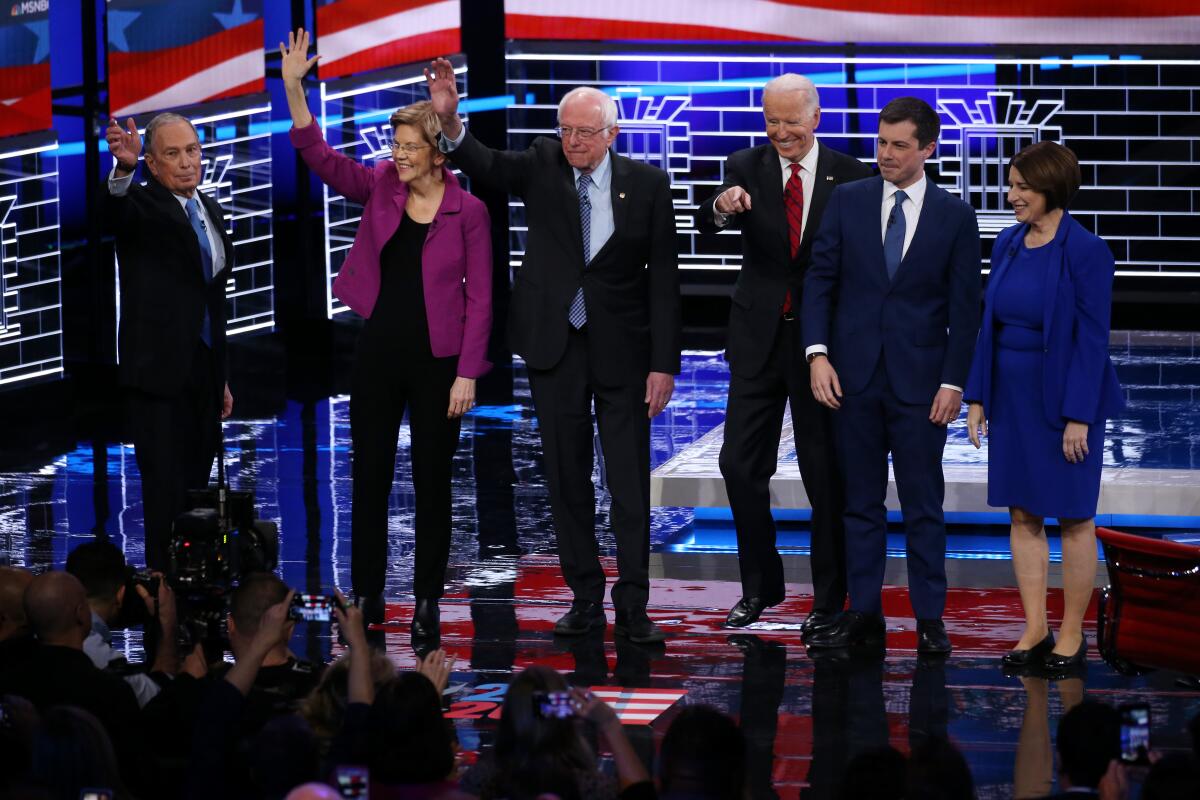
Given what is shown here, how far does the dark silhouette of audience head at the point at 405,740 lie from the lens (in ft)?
9.72

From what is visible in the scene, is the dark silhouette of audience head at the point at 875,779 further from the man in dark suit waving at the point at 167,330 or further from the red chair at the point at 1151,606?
the man in dark suit waving at the point at 167,330

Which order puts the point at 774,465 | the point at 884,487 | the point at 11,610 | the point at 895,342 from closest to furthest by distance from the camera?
the point at 11,610
the point at 895,342
the point at 884,487
the point at 774,465

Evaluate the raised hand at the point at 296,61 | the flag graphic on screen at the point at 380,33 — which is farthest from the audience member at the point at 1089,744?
the flag graphic on screen at the point at 380,33

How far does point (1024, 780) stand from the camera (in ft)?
12.7

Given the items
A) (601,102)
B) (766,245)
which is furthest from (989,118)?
(601,102)

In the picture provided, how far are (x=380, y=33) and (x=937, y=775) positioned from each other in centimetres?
939

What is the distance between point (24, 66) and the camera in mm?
9516

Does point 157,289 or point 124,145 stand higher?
point 124,145

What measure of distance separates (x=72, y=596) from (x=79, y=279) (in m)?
6.51

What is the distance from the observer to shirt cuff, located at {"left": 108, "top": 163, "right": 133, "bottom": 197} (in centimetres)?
518

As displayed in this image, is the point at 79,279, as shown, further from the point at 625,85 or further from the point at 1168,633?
the point at 1168,633

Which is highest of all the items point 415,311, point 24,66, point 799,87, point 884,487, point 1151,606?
point 24,66

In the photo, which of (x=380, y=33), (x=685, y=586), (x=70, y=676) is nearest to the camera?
(x=70, y=676)

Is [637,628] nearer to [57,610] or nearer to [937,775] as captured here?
[57,610]
